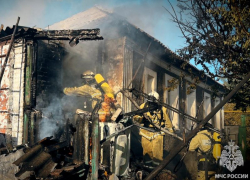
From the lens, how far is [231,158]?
7852mm

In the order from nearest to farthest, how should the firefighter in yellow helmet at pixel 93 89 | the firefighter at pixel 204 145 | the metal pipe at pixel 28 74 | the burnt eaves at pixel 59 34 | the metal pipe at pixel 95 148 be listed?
the metal pipe at pixel 95 148 → the firefighter at pixel 204 145 → the burnt eaves at pixel 59 34 → the metal pipe at pixel 28 74 → the firefighter in yellow helmet at pixel 93 89

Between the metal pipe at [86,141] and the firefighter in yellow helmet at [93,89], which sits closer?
the metal pipe at [86,141]

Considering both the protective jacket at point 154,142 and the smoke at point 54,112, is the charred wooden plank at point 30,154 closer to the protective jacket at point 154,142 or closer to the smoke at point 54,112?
the smoke at point 54,112

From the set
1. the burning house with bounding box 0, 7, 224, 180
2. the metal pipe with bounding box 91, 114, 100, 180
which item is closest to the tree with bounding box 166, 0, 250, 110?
the burning house with bounding box 0, 7, 224, 180

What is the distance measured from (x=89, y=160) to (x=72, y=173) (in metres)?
0.43

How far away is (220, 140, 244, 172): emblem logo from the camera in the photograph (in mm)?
7453

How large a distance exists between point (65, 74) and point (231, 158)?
6.68 m

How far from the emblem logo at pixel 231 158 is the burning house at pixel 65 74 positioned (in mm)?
1792

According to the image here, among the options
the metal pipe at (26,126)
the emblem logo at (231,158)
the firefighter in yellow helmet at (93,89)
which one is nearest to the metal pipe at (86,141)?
the firefighter in yellow helmet at (93,89)

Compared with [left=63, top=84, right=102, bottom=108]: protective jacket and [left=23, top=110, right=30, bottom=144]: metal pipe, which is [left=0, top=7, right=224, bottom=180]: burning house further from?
[left=63, top=84, right=102, bottom=108]: protective jacket

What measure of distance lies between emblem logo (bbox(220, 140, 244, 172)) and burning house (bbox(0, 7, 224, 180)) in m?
1.79

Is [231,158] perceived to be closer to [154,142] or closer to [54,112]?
[154,142]

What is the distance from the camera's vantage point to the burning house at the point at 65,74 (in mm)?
7453

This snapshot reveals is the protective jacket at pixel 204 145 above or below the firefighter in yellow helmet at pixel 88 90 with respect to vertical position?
below
